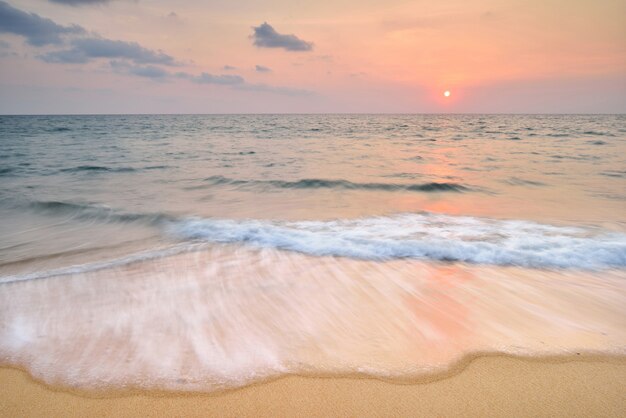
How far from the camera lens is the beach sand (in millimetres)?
2049

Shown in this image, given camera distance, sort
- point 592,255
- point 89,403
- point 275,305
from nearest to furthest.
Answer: point 89,403 < point 275,305 < point 592,255

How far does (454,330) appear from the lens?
9.42 ft

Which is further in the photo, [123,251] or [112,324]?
[123,251]

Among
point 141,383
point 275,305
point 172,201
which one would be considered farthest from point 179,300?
point 172,201

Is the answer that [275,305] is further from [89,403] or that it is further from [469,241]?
[469,241]

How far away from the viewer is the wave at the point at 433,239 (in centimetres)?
452

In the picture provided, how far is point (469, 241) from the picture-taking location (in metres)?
5.04

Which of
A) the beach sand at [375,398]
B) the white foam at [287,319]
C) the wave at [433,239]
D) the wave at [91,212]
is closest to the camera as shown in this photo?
Result: the beach sand at [375,398]

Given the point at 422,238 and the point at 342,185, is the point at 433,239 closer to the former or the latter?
the point at 422,238

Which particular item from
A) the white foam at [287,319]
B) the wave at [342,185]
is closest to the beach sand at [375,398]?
the white foam at [287,319]

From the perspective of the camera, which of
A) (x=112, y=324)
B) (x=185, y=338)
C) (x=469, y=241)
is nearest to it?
(x=185, y=338)

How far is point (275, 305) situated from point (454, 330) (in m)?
1.52

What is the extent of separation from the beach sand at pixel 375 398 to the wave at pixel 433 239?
223cm

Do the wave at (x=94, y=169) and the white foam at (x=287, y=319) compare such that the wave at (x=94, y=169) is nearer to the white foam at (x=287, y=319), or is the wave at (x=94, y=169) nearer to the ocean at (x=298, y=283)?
the ocean at (x=298, y=283)
